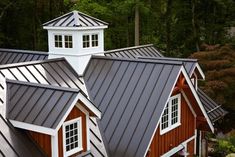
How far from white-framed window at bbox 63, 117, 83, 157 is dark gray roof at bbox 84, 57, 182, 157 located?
4.44ft

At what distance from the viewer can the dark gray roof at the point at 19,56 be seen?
16.0m

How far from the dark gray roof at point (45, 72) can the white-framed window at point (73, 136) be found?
2.40 metres

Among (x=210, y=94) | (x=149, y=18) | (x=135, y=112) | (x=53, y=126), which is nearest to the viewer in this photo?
(x=53, y=126)

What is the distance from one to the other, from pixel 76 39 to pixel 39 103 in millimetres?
4816

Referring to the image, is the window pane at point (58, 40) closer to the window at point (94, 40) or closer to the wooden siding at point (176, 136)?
the window at point (94, 40)

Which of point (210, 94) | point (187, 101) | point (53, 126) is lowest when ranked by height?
point (210, 94)

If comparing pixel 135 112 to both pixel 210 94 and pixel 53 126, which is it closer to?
pixel 53 126

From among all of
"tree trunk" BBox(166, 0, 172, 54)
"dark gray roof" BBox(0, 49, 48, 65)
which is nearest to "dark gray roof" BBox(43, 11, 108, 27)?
"dark gray roof" BBox(0, 49, 48, 65)

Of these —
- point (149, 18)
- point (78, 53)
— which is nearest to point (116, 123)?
point (78, 53)

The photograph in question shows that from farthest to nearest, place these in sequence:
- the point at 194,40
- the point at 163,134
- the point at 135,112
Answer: the point at 194,40 → the point at 163,134 → the point at 135,112

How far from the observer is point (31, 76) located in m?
11.8

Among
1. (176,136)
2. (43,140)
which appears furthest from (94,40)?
(43,140)

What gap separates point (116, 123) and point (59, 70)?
2.95 metres

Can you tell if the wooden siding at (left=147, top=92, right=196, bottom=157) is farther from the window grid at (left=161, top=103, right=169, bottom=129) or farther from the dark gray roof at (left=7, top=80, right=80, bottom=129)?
the dark gray roof at (left=7, top=80, right=80, bottom=129)
